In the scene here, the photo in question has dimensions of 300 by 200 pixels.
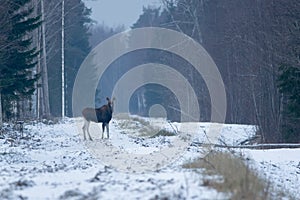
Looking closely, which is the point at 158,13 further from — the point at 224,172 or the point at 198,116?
the point at 224,172

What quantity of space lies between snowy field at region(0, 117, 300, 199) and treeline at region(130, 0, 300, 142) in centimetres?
579

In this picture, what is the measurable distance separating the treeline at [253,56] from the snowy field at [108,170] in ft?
19.0

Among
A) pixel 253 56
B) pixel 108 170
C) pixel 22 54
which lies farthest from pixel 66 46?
pixel 108 170

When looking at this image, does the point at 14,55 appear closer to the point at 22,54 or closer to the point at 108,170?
the point at 22,54

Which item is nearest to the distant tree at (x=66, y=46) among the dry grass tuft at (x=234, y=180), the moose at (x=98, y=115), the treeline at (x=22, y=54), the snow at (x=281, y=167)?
the treeline at (x=22, y=54)

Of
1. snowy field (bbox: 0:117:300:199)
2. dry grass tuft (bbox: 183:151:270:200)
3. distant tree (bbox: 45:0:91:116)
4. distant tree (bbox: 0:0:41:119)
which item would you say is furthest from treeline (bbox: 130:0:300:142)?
dry grass tuft (bbox: 183:151:270:200)

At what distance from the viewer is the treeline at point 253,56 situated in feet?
87.2

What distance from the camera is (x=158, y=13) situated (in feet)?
295

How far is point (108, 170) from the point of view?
41.9ft

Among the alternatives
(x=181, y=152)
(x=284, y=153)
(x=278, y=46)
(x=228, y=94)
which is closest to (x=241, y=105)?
(x=228, y=94)

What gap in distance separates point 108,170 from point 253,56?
84.7 feet

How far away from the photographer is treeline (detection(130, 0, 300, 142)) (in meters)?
26.6

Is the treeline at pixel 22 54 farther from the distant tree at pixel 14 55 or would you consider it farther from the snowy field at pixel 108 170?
the snowy field at pixel 108 170

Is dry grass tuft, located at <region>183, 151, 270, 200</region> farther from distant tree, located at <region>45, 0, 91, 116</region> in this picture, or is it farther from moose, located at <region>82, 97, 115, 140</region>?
distant tree, located at <region>45, 0, 91, 116</region>
